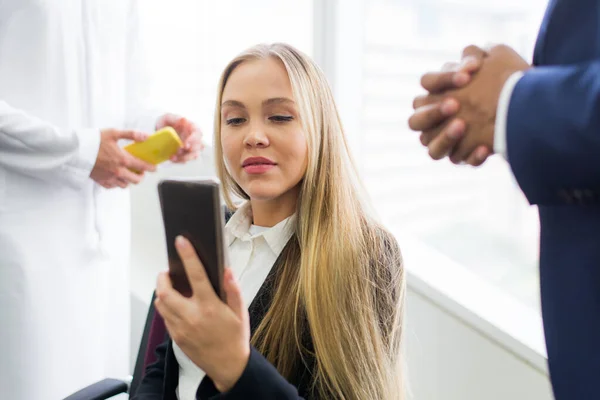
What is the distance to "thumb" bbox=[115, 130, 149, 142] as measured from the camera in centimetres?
140

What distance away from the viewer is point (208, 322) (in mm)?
717

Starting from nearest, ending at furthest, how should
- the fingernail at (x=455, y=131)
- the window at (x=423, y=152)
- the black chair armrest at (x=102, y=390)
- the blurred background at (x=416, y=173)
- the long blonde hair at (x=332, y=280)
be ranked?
the fingernail at (x=455, y=131) → the long blonde hair at (x=332, y=280) → the black chair armrest at (x=102, y=390) → the blurred background at (x=416, y=173) → the window at (x=423, y=152)

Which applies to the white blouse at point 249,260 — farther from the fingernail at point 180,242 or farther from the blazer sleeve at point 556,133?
the blazer sleeve at point 556,133

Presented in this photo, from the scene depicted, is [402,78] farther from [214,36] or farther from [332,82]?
[214,36]

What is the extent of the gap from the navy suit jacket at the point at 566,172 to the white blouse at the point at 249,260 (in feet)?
1.87

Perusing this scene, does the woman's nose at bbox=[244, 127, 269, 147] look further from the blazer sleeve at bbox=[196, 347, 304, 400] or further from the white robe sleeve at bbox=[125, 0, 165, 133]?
the white robe sleeve at bbox=[125, 0, 165, 133]

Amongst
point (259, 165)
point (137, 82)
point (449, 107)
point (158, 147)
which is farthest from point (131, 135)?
point (449, 107)

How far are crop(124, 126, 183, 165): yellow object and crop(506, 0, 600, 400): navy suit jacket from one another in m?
0.84

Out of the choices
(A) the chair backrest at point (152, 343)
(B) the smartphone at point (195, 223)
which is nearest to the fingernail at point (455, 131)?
(B) the smartphone at point (195, 223)

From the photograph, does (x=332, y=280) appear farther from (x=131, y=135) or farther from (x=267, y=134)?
(x=131, y=135)

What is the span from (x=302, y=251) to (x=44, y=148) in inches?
26.1

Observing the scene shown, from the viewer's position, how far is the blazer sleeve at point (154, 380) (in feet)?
3.62

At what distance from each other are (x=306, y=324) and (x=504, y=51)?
570 mm

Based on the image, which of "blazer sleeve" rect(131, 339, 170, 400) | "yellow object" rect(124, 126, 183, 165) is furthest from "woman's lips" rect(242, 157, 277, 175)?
"blazer sleeve" rect(131, 339, 170, 400)
